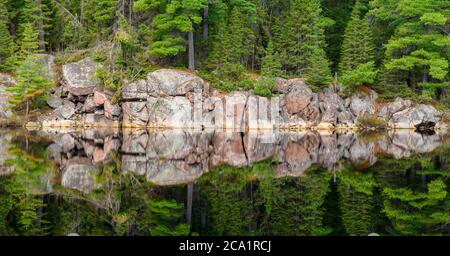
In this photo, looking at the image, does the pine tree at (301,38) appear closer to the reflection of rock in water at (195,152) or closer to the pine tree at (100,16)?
the reflection of rock in water at (195,152)

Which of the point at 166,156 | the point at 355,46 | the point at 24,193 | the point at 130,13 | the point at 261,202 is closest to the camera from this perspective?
the point at 261,202

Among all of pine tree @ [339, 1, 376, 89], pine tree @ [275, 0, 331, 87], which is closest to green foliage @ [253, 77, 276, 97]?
pine tree @ [275, 0, 331, 87]

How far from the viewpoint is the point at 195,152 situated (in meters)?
23.1

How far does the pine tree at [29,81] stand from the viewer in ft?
127

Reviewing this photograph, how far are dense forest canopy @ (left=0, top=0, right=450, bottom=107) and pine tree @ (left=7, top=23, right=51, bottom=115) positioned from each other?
103 mm

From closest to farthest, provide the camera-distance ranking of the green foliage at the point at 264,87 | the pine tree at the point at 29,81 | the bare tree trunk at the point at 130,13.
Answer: the pine tree at the point at 29,81 → the green foliage at the point at 264,87 → the bare tree trunk at the point at 130,13

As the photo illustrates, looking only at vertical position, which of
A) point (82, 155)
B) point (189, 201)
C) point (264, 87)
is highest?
point (264, 87)

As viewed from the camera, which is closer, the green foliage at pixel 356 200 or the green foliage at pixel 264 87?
the green foliage at pixel 356 200

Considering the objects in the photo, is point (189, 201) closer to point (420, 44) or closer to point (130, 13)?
point (130, 13)

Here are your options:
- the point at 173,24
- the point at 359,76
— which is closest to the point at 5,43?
the point at 173,24

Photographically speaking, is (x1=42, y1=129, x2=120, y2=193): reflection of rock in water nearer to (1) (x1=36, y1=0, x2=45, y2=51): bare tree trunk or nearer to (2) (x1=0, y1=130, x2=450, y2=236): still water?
(2) (x1=0, y1=130, x2=450, y2=236): still water

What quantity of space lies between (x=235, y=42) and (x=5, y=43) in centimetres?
1858

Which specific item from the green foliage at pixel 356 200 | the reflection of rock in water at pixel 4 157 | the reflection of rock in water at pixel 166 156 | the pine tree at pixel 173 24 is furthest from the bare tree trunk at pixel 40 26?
the green foliage at pixel 356 200

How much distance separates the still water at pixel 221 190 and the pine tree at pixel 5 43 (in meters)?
18.9
